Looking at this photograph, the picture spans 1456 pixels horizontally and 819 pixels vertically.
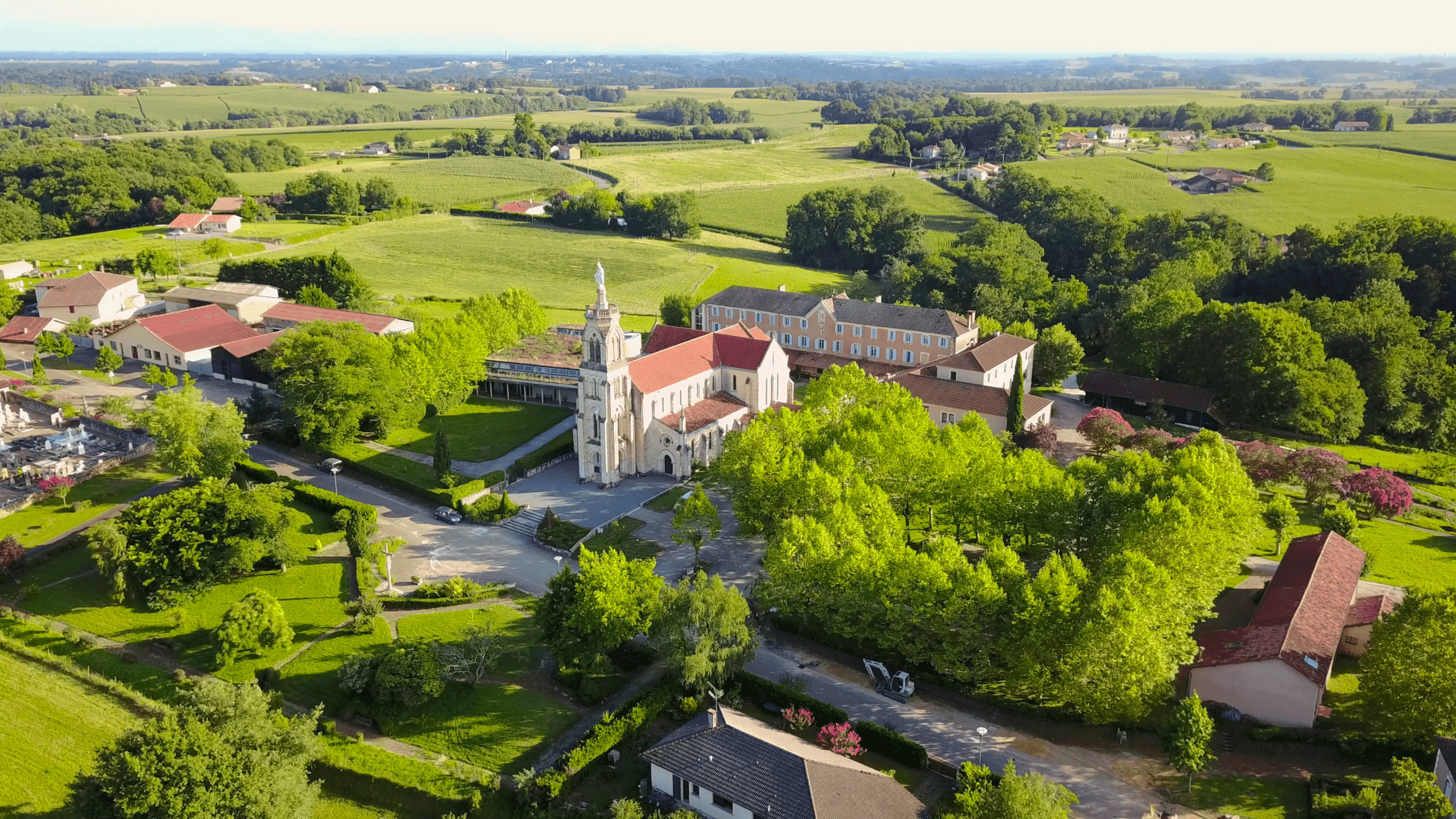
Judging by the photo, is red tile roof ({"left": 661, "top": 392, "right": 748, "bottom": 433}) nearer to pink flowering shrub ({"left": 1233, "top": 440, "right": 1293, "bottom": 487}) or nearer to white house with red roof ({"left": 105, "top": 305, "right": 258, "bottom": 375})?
pink flowering shrub ({"left": 1233, "top": 440, "right": 1293, "bottom": 487})

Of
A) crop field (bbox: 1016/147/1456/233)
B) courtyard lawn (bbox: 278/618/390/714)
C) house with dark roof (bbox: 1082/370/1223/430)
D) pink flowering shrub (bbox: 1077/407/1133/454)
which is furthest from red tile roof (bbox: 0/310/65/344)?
crop field (bbox: 1016/147/1456/233)

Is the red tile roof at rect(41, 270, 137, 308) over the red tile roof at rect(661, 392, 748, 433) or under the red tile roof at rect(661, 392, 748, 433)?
over

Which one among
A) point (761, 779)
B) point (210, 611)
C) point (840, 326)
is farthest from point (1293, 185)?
point (210, 611)

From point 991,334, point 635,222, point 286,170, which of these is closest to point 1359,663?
point 991,334

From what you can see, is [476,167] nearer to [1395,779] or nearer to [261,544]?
[261,544]

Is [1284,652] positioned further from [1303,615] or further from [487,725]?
[487,725]

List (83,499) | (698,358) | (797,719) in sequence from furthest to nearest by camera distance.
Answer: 1. (698,358)
2. (83,499)
3. (797,719)

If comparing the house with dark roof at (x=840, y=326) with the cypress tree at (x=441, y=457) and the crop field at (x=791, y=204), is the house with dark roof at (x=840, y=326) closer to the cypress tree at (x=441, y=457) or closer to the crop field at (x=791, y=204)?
the cypress tree at (x=441, y=457)
